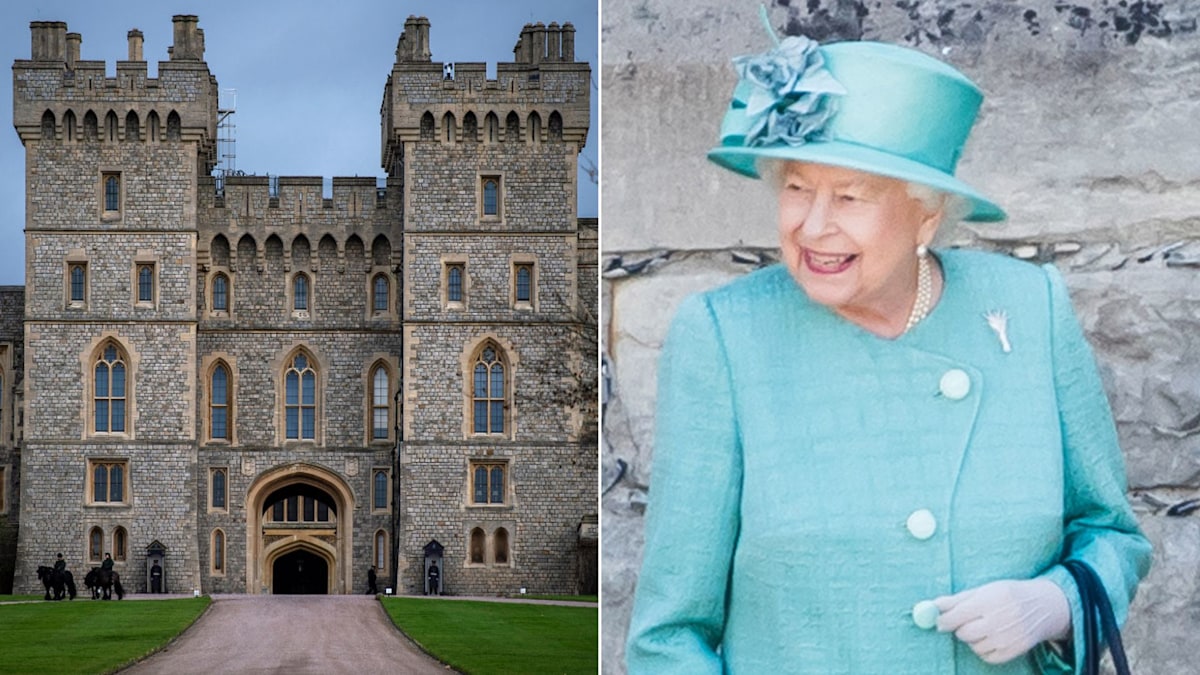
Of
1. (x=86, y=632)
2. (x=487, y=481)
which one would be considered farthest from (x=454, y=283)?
(x=86, y=632)

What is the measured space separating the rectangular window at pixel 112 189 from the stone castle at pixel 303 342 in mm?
46

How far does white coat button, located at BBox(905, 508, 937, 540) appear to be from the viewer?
248 centimetres

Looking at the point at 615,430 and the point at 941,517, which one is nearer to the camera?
the point at 941,517

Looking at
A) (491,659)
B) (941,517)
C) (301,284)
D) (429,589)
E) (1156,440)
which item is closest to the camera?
(941,517)

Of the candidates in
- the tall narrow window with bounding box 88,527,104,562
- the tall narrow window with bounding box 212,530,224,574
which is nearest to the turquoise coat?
the tall narrow window with bounding box 88,527,104,562

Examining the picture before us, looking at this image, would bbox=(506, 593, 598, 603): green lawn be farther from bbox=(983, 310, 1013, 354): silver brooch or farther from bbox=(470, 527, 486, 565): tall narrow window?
bbox=(983, 310, 1013, 354): silver brooch

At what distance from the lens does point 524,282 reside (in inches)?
1318

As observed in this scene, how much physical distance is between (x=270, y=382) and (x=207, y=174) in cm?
448

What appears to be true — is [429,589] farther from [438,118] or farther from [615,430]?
[615,430]

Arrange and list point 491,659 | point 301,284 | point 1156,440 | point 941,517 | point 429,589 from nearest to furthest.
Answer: point 941,517 → point 1156,440 → point 491,659 → point 429,589 → point 301,284

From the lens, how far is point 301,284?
1377 inches

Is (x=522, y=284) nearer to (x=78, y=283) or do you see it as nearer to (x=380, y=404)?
(x=380, y=404)

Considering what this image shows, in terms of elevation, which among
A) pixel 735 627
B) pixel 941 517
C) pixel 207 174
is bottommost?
pixel 735 627

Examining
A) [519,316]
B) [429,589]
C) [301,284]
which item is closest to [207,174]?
[301,284]
